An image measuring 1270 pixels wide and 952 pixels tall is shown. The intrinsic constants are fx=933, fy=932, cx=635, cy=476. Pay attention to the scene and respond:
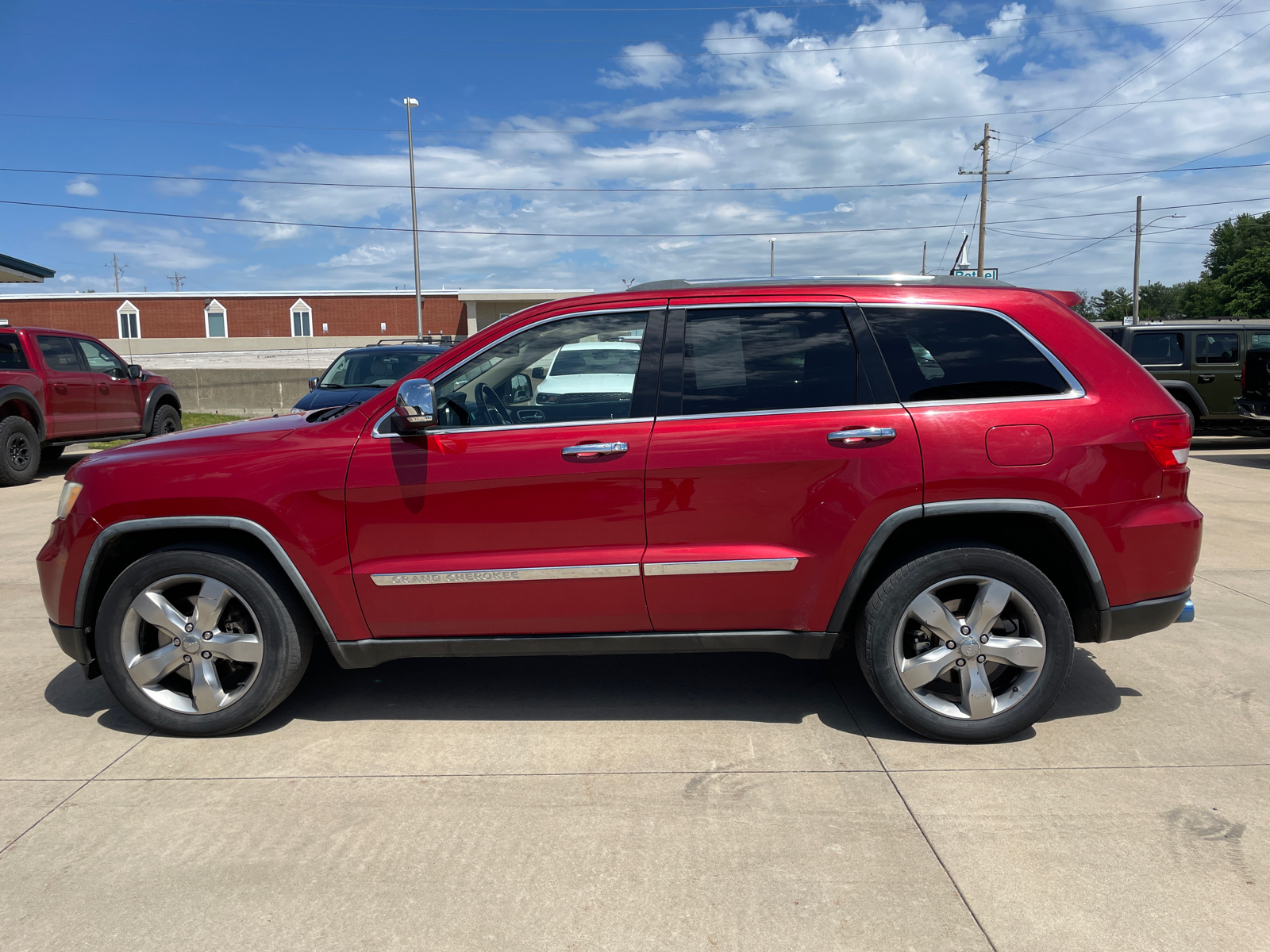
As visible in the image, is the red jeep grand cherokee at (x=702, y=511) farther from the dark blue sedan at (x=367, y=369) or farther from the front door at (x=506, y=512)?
the dark blue sedan at (x=367, y=369)

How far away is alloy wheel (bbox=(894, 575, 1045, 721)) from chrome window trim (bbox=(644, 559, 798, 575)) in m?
0.53

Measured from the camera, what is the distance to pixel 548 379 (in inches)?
152

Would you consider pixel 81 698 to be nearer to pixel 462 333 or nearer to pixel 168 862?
pixel 168 862

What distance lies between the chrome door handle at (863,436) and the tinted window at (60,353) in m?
11.8

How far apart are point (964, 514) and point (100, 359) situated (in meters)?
12.9

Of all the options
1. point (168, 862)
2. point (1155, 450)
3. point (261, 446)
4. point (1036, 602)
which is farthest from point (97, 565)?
point (1155, 450)

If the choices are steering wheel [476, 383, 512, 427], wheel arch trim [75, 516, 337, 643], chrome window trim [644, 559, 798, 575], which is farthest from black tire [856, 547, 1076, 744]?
wheel arch trim [75, 516, 337, 643]

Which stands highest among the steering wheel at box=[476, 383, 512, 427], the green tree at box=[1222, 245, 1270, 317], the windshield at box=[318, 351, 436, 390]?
the green tree at box=[1222, 245, 1270, 317]

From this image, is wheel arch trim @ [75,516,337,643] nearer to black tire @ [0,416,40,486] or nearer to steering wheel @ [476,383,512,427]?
steering wheel @ [476,383,512,427]

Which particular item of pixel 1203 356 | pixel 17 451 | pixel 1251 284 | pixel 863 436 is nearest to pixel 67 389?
pixel 17 451

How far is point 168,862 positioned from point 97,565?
1.39 m

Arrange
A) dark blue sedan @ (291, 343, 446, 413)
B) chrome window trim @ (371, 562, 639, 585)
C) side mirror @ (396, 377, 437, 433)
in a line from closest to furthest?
side mirror @ (396, 377, 437, 433), chrome window trim @ (371, 562, 639, 585), dark blue sedan @ (291, 343, 446, 413)

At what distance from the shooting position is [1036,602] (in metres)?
3.55

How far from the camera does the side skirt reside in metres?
3.67
